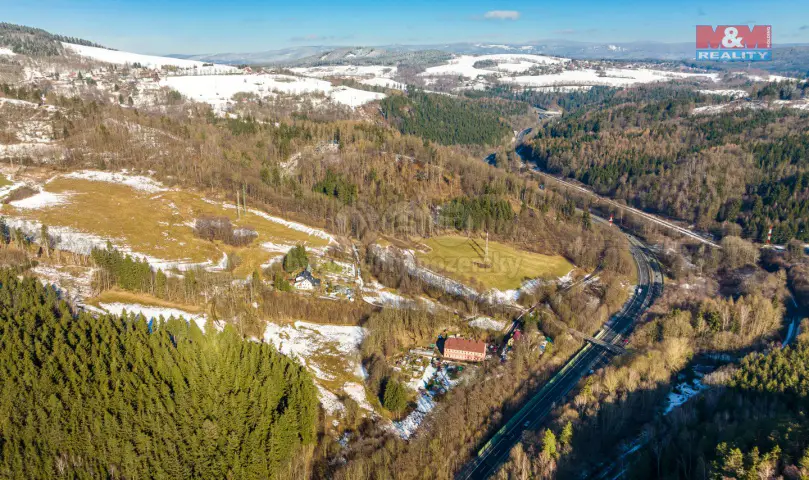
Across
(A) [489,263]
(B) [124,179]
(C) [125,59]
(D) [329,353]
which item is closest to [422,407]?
(D) [329,353]

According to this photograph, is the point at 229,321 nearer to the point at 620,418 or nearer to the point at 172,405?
the point at 172,405

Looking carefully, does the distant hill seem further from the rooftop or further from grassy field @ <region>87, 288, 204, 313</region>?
the rooftop

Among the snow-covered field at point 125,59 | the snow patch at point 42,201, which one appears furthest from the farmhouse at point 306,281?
the snow-covered field at point 125,59

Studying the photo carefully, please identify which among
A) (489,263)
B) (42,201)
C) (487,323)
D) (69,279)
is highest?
(42,201)

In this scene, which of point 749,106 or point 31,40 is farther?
point 31,40

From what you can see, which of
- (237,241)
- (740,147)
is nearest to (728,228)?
(740,147)

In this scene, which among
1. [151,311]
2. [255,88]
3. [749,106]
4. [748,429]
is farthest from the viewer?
[255,88]

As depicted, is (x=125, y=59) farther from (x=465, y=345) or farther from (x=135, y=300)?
(x=465, y=345)
